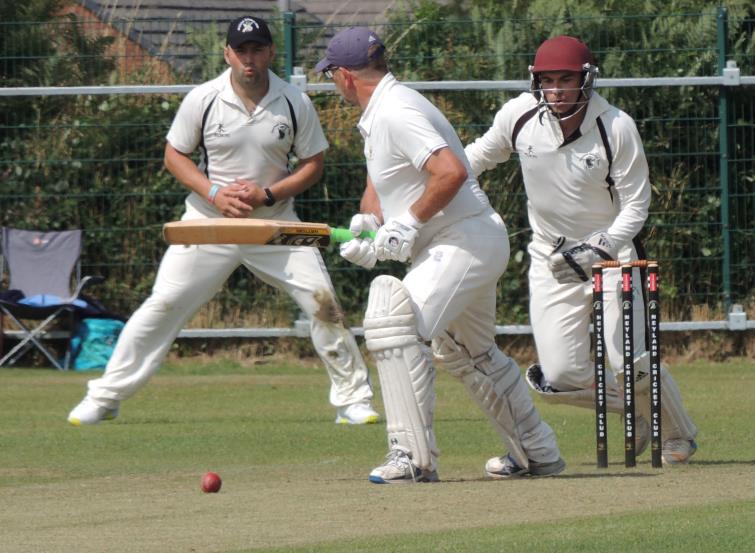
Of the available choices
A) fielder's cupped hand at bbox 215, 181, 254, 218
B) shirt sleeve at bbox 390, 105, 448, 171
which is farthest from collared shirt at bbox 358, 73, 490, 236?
fielder's cupped hand at bbox 215, 181, 254, 218

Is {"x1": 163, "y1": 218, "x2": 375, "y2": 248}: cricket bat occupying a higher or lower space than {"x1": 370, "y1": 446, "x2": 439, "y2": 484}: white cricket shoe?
higher

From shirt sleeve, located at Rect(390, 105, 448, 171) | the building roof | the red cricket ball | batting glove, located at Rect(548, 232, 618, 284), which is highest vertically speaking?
the building roof

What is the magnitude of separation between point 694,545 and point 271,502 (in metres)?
1.92

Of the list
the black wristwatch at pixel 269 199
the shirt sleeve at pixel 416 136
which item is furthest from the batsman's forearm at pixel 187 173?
the shirt sleeve at pixel 416 136

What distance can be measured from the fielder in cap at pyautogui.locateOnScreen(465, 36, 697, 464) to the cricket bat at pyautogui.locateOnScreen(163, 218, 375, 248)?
1.01 m

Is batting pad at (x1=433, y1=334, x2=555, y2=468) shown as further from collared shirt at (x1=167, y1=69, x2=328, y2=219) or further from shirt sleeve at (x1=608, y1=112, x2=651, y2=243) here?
collared shirt at (x1=167, y1=69, x2=328, y2=219)

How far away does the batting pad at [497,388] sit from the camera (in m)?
7.79

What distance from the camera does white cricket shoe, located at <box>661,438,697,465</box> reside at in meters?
8.28

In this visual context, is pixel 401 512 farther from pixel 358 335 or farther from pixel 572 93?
pixel 358 335

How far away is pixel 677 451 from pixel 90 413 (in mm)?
3564

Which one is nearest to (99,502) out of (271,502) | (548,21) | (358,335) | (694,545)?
(271,502)

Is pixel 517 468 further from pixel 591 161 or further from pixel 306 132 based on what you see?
pixel 306 132

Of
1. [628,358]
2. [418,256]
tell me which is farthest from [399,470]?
[628,358]

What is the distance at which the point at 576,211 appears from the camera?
8250mm
